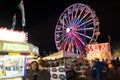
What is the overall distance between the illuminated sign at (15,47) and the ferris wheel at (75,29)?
819 inches

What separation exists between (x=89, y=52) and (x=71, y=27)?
666 cm

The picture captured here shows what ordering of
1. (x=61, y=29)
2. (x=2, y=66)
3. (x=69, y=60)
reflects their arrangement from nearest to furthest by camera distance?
(x=2, y=66), (x=69, y=60), (x=61, y=29)

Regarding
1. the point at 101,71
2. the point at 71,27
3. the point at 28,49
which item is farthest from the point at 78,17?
the point at 28,49

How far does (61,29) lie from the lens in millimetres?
35062

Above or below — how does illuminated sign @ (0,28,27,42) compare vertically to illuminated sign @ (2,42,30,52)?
above

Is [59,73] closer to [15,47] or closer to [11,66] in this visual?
[15,47]

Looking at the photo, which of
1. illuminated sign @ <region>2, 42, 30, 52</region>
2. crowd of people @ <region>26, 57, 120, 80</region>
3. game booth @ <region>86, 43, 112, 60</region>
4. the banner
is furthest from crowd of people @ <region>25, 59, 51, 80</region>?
game booth @ <region>86, 43, 112, 60</region>

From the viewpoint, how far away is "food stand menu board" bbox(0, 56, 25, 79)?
7.93 m

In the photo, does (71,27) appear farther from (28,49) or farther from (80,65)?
(28,49)

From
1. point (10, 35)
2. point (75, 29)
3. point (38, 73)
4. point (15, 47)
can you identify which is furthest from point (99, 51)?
point (38, 73)

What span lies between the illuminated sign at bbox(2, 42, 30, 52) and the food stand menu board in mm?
264

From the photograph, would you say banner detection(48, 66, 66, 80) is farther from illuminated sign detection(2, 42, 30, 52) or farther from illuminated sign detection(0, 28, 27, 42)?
illuminated sign detection(2, 42, 30, 52)

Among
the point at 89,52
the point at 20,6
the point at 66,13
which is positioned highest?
the point at 66,13

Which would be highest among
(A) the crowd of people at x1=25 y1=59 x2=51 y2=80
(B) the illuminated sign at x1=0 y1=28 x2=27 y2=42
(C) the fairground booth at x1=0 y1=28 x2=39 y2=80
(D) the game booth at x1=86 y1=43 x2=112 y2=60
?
(D) the game booth at x1=86 y1=43 x2=112 y2=60
